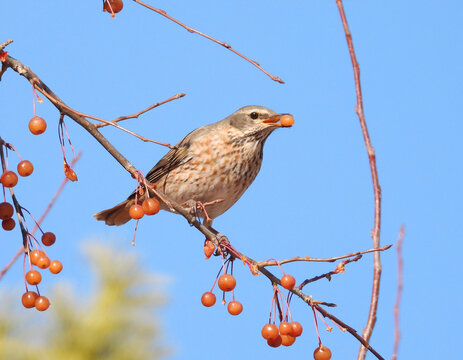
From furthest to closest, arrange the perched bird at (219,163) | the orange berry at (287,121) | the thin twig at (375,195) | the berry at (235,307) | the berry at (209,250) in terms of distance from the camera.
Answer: the perched bird at (219,163) < the orange berry at (287,121) < the berry at (209,250) < the berry at (235,307) < the thin twig at (375,195)

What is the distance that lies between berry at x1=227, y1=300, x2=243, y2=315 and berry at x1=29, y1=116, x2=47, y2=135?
98cm

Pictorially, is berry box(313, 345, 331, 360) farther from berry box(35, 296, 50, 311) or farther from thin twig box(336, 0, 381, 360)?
berry box(35, 296, 50, 311)

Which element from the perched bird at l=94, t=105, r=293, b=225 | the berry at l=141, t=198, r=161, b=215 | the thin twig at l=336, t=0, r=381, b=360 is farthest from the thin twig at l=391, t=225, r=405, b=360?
the perched bird at l=94, t=105, r=293, b=225

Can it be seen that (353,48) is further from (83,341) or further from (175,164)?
(175,164)

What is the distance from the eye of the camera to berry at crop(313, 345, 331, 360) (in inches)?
97.9

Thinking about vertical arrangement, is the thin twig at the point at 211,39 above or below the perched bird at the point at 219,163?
below

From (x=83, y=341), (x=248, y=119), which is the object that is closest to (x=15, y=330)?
(x=83, y=341)

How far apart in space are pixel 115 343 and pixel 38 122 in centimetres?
133

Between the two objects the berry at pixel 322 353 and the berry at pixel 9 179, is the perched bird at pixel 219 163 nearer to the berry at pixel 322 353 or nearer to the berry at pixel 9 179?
the berry at pixel 322 353

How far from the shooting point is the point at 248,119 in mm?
5098

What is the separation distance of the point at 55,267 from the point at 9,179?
388mm

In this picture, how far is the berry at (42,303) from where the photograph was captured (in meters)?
2.42

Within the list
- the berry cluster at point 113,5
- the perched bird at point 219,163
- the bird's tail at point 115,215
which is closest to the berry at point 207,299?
the berry cluster at point 113,5

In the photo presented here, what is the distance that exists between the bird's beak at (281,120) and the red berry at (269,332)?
1801mm
